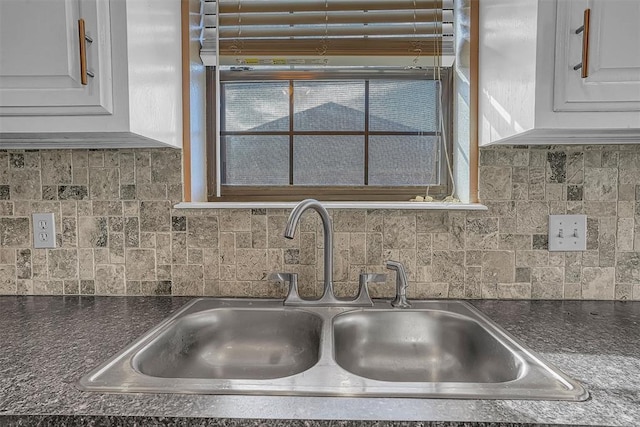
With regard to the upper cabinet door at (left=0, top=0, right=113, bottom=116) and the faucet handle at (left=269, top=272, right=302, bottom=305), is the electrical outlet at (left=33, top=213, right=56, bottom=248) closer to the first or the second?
the upper cabinet door at (left=0, top=0, right=113, bottom=116)

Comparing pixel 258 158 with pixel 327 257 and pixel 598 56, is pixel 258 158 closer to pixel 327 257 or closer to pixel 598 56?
pixel 327 257

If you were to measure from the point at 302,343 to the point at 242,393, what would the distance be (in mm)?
461

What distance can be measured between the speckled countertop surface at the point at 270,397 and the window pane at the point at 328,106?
31.4 inches

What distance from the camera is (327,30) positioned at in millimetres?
1354

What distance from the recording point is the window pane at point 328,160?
4.75 feet

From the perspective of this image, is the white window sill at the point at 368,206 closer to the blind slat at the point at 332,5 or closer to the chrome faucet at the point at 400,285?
the chrome faucet at the point at 400,285

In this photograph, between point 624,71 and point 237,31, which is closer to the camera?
point 624,71

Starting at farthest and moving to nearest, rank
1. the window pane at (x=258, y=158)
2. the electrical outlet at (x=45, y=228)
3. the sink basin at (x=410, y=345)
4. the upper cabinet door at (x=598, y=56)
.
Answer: the window pane at (x=258, y=158)
the electrical outlet at (x=45, y=228)
the sink basin at (x=410, y=345)
the upper cabinet door at (x=598, y=56)

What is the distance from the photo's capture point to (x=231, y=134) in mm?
1457

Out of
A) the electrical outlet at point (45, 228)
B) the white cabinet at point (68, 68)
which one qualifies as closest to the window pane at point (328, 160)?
the white cabinet at point (68, 68)

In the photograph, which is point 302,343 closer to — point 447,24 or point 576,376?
point 576,376

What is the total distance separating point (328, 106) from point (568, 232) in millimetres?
865

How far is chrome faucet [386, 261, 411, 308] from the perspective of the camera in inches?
44.1

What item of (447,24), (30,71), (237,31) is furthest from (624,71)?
(30,71)
